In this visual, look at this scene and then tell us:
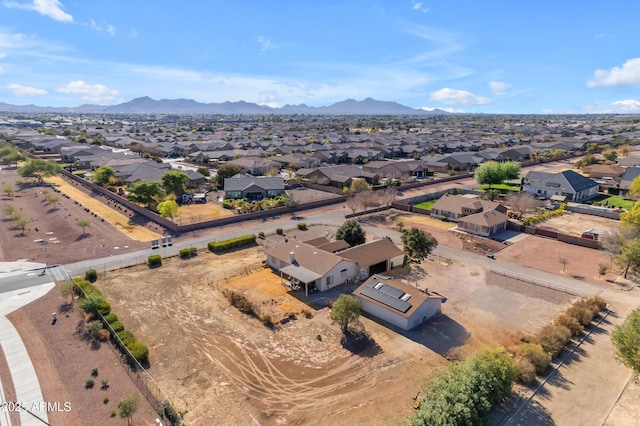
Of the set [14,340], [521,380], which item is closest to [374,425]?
[521,380]

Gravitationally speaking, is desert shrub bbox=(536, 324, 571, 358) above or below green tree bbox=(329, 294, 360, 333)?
below

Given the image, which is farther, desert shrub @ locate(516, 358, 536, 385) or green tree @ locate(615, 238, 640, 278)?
green tree @ locate(615, 238, 640, 278)

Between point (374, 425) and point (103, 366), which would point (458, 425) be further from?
point (103, 366)

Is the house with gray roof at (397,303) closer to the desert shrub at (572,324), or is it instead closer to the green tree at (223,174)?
the desert shrub at (572,324)

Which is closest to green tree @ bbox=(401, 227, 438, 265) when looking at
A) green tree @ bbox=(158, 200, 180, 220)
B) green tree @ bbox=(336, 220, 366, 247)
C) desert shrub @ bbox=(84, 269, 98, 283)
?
green tree @ bbox=(336, 220, 366, 247)

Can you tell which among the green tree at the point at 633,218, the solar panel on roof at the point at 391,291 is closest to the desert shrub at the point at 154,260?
the solar panel on roof at the point at 391,291

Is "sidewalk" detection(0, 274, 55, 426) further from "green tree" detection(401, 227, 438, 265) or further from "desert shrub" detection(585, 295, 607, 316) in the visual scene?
"desert shrub" detection(585, 295, 607, 316)
